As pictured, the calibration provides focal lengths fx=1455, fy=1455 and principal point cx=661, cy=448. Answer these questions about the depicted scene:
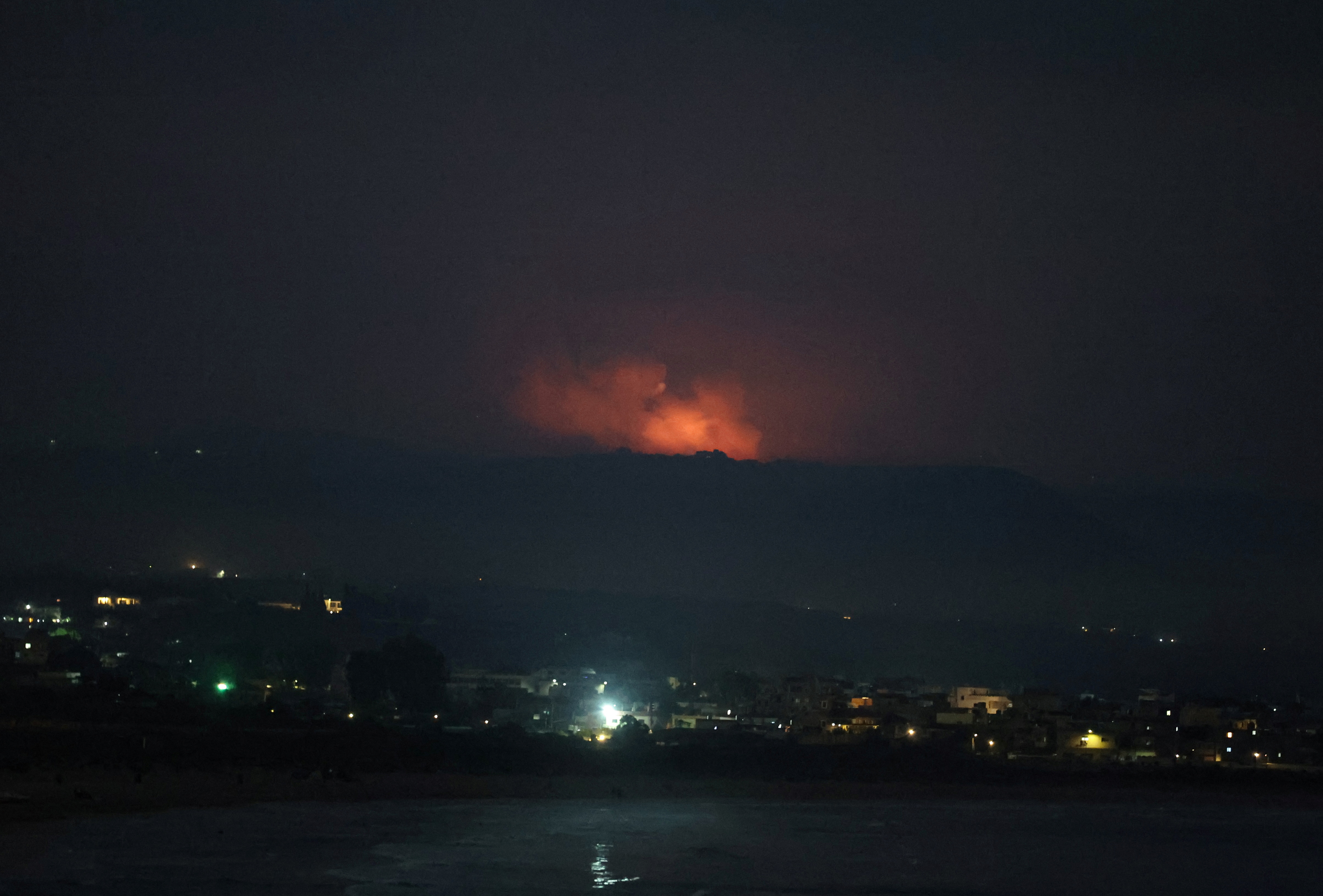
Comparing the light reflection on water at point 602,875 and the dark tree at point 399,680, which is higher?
the dark tree at point 399,680

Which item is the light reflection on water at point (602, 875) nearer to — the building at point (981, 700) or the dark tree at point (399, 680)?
the dark tree at point (399, 680)

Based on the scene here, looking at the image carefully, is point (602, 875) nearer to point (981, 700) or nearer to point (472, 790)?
point (472, 790)

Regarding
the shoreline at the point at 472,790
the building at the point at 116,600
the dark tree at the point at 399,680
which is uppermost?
the building at the point at 116,600

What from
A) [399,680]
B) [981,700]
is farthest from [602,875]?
[981,700]

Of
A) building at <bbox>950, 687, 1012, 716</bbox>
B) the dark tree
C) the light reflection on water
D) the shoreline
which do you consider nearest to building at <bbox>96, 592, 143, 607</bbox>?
the dark tree

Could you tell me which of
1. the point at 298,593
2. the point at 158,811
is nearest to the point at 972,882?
the point at 158,811

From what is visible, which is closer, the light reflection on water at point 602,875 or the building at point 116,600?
the light reflection on water at point 602,875

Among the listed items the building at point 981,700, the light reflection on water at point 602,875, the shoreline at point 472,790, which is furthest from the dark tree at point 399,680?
the light reflection on water at point 602,875

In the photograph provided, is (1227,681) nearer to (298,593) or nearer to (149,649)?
(298,593)

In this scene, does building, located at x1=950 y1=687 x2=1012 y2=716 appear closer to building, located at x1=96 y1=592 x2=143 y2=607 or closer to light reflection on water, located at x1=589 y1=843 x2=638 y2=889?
light reflection on water, located at x1=589 y1=843 x2=638 y2=889
